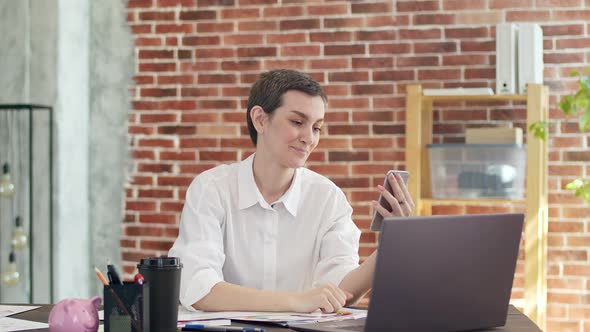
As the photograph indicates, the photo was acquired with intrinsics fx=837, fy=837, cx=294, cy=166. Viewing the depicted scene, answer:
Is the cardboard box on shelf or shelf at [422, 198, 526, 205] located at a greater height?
the cardboard box on shelf

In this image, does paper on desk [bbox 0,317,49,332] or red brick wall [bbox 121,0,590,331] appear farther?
red brick wall [bbox 121,0,590,331]

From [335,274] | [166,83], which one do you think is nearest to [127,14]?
[166,83]

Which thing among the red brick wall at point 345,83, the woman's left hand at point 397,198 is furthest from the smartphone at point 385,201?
the red brick wall at point 345,83

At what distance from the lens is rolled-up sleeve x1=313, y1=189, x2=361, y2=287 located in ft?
7.62

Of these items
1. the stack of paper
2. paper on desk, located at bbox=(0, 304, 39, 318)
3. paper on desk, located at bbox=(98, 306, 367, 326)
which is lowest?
paper on desk, located at bbox=(0, 304, 39, 318)

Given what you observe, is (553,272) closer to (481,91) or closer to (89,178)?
(481,91)

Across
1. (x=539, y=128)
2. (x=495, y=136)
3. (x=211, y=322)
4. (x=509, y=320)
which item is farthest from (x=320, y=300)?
(x=495, y=136)

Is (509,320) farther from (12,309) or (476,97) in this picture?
(476,97)

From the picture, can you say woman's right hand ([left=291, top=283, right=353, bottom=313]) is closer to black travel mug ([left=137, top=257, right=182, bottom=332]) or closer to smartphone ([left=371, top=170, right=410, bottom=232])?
smartphone ([left=371, top=170, right=410, bottom=232])

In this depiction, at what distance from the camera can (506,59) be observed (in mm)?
3475

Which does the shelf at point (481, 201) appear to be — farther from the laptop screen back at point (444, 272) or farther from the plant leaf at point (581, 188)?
the laptop screen back at point (444, 272)

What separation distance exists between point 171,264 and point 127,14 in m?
2.74

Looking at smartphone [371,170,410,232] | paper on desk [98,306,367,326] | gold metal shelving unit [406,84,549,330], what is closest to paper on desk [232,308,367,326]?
paper on desk [98,306,367,326]

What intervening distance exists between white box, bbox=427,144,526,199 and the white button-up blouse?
1197 mm
